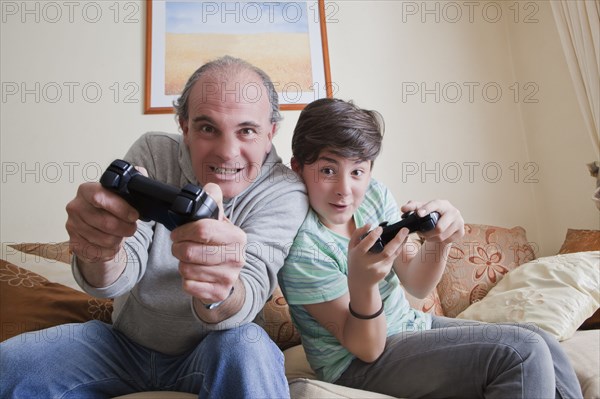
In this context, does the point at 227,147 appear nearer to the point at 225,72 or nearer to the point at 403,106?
the point at 225,72

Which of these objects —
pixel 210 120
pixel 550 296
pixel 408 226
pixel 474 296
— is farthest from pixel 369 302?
pixel 474 296

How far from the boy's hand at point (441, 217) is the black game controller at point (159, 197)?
457 mm

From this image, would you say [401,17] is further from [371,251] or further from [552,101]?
[371,251]

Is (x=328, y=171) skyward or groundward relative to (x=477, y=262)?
skyward

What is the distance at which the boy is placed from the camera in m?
0.99

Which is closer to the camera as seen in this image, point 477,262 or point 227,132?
point 227,132

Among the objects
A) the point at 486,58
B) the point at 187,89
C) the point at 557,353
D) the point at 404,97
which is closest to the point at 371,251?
the point at 557,353

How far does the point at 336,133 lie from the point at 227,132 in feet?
0.76

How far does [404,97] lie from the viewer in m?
2.49

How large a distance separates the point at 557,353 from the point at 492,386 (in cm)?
18

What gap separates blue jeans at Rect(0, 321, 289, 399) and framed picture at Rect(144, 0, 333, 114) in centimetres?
137

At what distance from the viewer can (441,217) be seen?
1050 millimetres

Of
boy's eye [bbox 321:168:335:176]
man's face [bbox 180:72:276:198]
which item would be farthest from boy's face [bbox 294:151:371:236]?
man's face [bbox 180:72:276:198]

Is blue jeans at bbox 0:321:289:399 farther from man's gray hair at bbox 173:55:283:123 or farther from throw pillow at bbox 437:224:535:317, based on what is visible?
throw pillow at bbox 437:224:535:317
